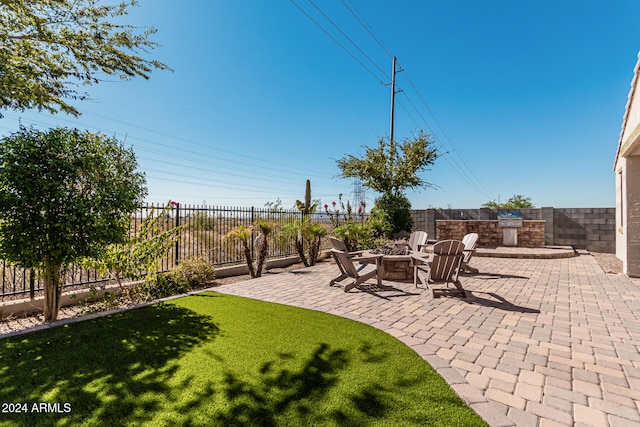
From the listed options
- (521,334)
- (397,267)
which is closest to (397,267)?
(397,267)

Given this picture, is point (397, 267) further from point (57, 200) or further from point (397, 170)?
point (397, 170)

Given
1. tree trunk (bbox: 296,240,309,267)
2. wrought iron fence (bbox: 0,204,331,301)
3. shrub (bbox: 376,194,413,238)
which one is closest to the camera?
wrought iron fence (bbox: 0,204,331,301)

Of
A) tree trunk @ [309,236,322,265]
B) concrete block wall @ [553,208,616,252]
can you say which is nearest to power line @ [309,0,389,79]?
tree trunk @ [309,236,322,265]

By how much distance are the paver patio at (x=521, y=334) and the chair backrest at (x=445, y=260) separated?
16.7 inches

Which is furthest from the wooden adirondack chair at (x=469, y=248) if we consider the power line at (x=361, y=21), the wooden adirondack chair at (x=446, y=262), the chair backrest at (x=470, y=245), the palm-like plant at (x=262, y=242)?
the power line at (x=361, y=21)

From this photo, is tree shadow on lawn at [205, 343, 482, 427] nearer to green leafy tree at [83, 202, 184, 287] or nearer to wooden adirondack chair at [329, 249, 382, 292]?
wooden adirondack chair at [329, 249, 382, 292]

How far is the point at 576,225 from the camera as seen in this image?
12672mm

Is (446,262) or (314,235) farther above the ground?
(314,235)

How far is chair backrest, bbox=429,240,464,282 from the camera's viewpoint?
5074 millimetres

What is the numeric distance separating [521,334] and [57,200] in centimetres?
618

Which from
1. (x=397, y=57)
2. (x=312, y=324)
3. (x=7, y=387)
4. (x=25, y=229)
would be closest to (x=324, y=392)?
(x=312, y=324)

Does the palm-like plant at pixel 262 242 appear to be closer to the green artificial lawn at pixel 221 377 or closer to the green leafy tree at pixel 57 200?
the green leafy tree at pixel 57 200

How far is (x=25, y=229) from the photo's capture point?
364 cm

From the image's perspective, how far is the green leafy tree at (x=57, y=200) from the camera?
3.58 m
